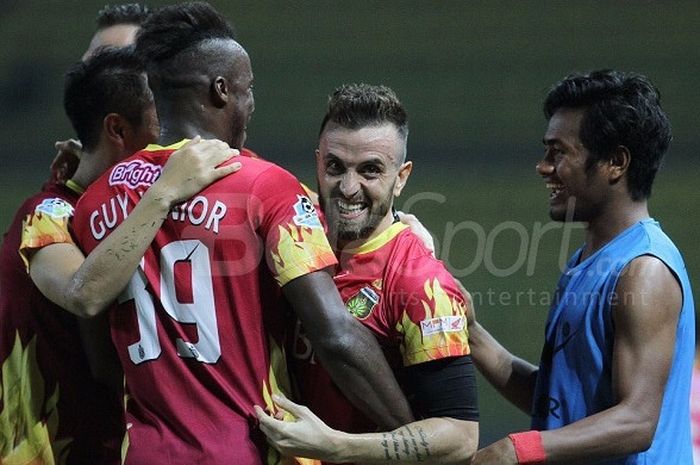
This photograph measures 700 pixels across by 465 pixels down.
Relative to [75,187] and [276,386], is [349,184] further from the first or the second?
[75,187]

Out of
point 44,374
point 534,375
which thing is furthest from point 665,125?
point 44,374

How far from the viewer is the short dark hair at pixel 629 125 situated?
3268mm

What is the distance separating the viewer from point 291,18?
7770 mm

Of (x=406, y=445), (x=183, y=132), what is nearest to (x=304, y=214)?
(x=183, y=132)

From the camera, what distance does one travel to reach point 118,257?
259 cm

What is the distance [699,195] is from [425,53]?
207 centimetres

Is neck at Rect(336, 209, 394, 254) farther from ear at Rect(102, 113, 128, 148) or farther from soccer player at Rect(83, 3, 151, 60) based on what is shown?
soccer player at Rect(83, 3, 151, 60)

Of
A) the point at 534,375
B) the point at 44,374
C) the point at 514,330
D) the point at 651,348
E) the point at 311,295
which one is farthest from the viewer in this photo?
the point at 514,330

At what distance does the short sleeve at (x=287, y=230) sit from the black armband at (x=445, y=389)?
39 centimetres

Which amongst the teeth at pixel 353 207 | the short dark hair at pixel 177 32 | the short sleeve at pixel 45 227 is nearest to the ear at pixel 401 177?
the teeth at pixel 353 207

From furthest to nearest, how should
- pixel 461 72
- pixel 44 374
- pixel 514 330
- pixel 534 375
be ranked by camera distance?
pixel 461 72 < pixel 514 330 < pixel 534 375 < pixel 44 374

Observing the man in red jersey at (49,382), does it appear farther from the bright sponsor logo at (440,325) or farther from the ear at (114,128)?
the bright sponsor logo at (440,325)

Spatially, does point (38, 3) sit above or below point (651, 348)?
above

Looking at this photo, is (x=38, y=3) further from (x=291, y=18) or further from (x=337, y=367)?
(x=337, y=367)
